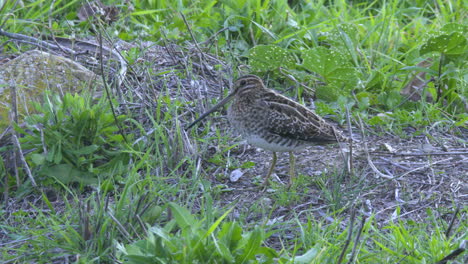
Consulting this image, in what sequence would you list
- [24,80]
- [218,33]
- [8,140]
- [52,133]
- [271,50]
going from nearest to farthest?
[52,133] < [8,140] < [24,80] < [271,50] < [218,33]

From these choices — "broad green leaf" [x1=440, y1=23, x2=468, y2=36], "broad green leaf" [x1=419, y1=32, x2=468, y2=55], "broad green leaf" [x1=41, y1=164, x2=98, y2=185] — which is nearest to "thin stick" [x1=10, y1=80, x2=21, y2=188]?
"broad green leaf" [x1=41, y1=164, x2=98, y2=185]

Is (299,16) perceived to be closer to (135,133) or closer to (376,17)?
(376,17)

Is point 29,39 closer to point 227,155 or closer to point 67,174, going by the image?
point 67,174

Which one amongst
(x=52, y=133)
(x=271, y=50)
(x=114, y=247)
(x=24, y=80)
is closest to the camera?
(x=114, y=247)

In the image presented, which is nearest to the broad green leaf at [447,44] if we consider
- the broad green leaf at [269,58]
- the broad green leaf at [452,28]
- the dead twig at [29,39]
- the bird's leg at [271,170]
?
the broad green leaf at [452,28]

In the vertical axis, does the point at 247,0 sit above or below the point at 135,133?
above

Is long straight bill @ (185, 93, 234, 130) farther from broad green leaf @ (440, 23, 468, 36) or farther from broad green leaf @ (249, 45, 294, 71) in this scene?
broad green leaf @ (440, 23, 468, 36)

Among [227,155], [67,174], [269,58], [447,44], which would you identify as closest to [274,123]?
[227,155]

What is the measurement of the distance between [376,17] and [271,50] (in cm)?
169

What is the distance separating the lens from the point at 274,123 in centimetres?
481

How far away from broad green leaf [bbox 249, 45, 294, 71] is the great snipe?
72 cm

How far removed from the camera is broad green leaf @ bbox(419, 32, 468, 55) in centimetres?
546

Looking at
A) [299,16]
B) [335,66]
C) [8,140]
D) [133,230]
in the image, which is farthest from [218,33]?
[133,230]

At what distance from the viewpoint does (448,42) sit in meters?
5.50
